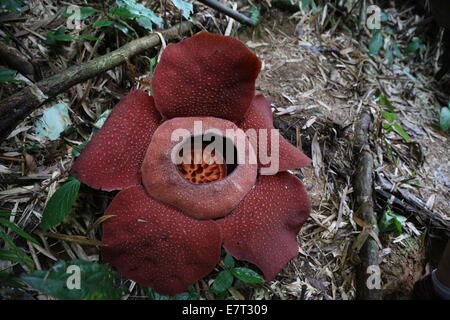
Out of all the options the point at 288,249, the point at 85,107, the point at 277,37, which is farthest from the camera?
the point at 277,37

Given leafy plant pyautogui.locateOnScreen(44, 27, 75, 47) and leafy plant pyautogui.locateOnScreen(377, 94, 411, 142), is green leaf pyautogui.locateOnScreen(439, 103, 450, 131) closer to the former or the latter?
leafy plant pyautogui.locateOnScreen(377, 94, 411, 142)

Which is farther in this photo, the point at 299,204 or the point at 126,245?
the point at 299,204

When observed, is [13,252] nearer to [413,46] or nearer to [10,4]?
[10,4]

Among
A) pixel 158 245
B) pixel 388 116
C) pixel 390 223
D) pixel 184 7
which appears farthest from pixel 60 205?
pixel 388 116

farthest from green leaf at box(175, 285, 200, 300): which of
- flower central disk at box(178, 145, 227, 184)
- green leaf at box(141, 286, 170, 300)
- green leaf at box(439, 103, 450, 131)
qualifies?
green leaf at box(439, 103, 450, 131)
